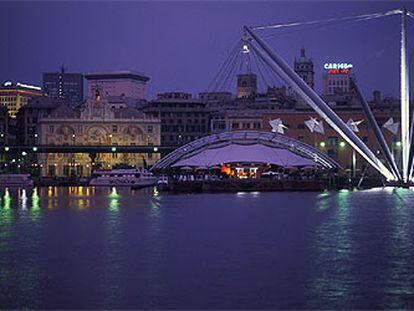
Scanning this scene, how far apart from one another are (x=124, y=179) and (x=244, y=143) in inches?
869

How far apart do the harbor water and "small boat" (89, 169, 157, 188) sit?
57529 millimetres

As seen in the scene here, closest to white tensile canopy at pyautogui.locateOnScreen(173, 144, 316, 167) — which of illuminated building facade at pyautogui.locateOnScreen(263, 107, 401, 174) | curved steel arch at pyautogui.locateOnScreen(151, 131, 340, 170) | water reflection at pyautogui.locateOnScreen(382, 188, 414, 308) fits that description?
curved steel arch at pyautogui.locateOnScreen(151, 131, 340, 170)

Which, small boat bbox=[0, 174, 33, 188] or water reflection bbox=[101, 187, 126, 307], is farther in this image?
small boat bbox=[0, 174, 33, 188]

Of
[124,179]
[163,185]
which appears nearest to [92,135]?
[124,179]

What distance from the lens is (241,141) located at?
99.8m

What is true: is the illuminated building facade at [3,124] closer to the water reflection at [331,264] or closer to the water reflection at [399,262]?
the water reflection at [399,262]

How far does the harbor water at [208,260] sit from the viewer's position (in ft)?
78.0

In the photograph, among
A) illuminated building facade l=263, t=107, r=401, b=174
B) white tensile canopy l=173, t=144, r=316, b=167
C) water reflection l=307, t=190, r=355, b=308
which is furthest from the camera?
illuminated building facade l=263, t=107, r=401, b=174

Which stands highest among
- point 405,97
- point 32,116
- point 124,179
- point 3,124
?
point 3,124

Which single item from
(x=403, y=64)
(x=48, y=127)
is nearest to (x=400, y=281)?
(x=403, y=64)

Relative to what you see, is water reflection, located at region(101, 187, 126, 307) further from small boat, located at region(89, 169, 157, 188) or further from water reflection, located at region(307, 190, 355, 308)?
small boat, located at region(89, 169, 157, 188)

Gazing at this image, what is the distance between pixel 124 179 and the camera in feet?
369

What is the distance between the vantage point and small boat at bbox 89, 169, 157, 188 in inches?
4400

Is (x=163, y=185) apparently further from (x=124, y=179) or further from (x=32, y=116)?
(x=32, y=116)
